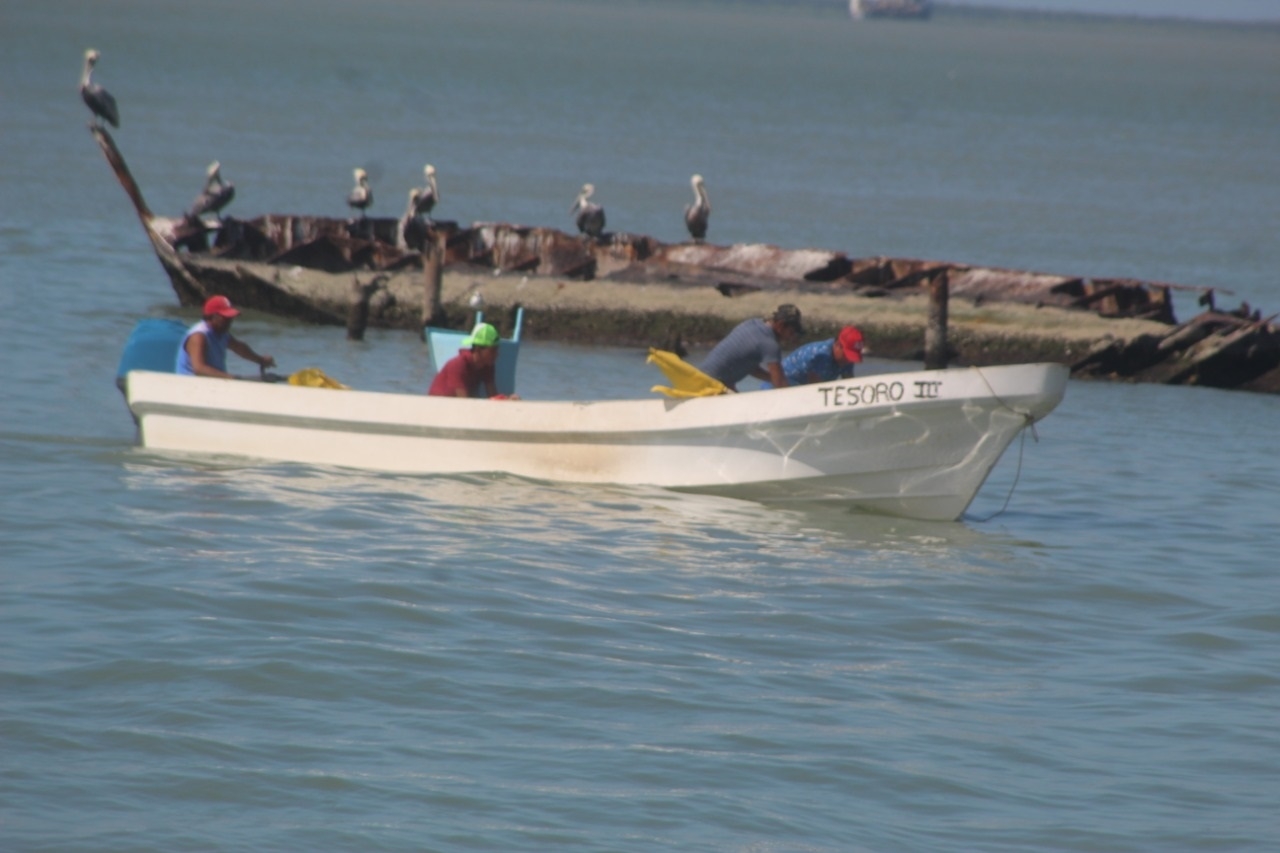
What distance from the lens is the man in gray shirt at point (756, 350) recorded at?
1190cm

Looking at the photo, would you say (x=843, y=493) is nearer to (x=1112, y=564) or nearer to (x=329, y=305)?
(x=1112, y=564)

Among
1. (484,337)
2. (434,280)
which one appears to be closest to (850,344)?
(484,337)

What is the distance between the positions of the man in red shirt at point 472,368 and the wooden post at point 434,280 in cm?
859

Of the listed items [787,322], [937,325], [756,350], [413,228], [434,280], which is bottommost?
[937,325]

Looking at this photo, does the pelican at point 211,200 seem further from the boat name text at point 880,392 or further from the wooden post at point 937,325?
the boat name text at point 880,392

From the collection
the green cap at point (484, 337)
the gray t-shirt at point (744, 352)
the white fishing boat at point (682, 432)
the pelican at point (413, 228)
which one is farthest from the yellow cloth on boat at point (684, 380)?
the pelican at point (413, 228)

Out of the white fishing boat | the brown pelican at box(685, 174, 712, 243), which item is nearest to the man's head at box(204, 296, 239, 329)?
the white fishing boat

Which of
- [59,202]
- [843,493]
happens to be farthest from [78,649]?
[59,202]

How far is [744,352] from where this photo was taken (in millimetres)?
12148

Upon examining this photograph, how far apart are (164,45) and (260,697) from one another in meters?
91.2

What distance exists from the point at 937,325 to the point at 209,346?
9.37 m

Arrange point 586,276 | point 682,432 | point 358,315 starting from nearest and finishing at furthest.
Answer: point 682,432 → point 358,315 → point 586,276

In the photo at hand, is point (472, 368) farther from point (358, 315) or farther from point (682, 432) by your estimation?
point (358, 315)

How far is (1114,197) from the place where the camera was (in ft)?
148
